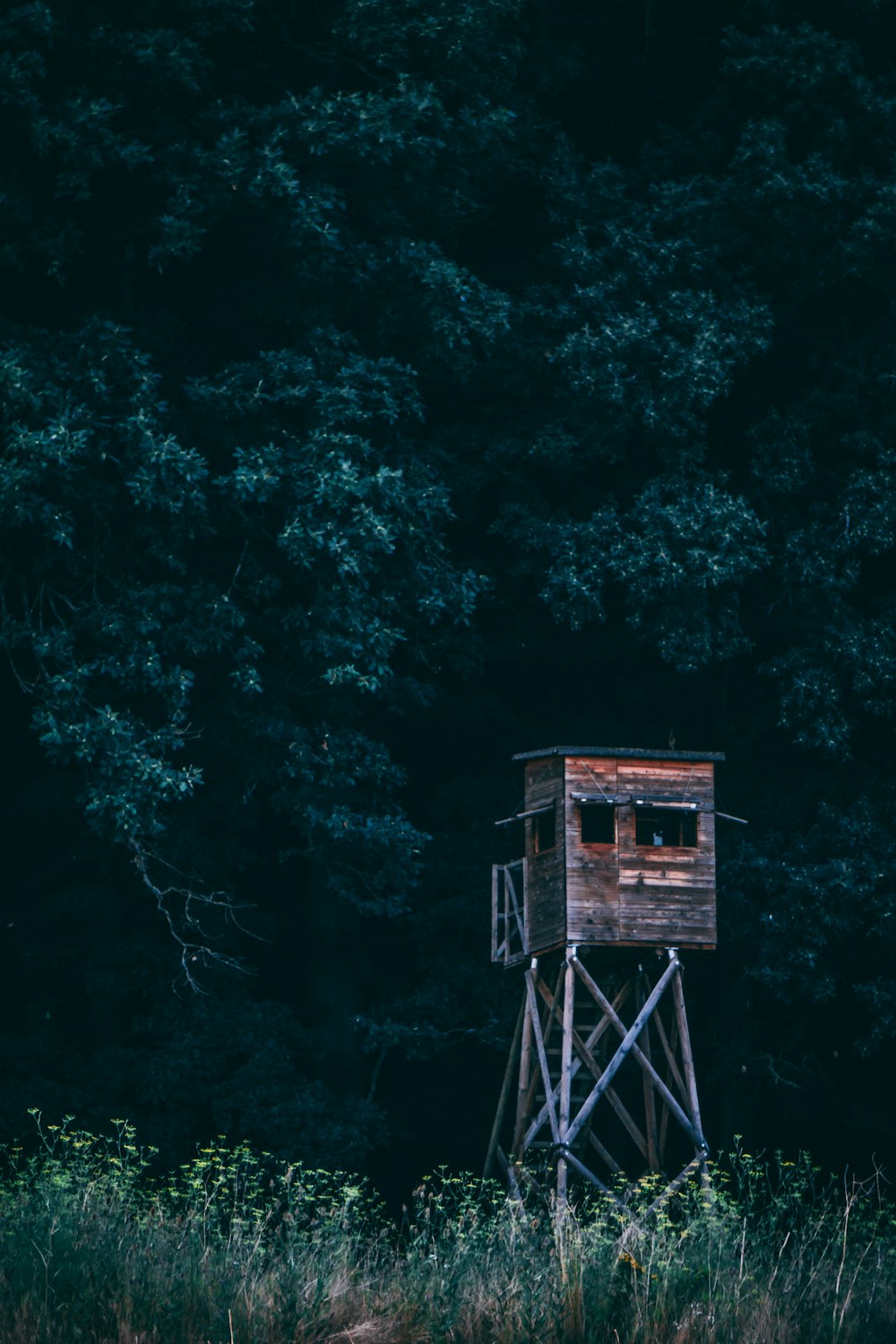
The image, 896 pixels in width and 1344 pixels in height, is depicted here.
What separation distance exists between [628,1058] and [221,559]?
842cm

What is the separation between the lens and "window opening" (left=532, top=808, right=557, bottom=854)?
2150cm

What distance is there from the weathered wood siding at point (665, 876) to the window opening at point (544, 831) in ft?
2.86

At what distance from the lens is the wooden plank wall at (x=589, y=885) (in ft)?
68.2

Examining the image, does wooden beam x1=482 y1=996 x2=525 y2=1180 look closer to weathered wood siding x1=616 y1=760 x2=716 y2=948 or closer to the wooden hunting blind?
the wooden hunting blind

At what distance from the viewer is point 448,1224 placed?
40.3 ft

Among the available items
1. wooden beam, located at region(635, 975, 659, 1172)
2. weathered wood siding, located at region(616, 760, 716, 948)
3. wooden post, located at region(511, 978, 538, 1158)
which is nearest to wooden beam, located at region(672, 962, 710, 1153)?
wooden beam, located at region(635, 975, 659, 1172)

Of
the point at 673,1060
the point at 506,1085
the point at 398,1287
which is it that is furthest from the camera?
the point at 506,1085

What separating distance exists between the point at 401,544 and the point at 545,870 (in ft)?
14.7

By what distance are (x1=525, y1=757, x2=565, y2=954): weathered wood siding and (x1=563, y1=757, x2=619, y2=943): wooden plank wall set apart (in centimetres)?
11

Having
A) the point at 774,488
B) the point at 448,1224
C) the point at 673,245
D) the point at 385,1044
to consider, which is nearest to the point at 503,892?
the point at 385,1044

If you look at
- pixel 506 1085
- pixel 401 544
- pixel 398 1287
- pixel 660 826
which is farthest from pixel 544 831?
pixel 398 1287

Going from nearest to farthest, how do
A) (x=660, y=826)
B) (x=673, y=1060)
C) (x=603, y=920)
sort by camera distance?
(x=603, y=920), (x=673, y=1060), (x=660, y=826)

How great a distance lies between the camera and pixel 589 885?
20859 millimetres

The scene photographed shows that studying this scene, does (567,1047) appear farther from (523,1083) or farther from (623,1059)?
(523,1083)
